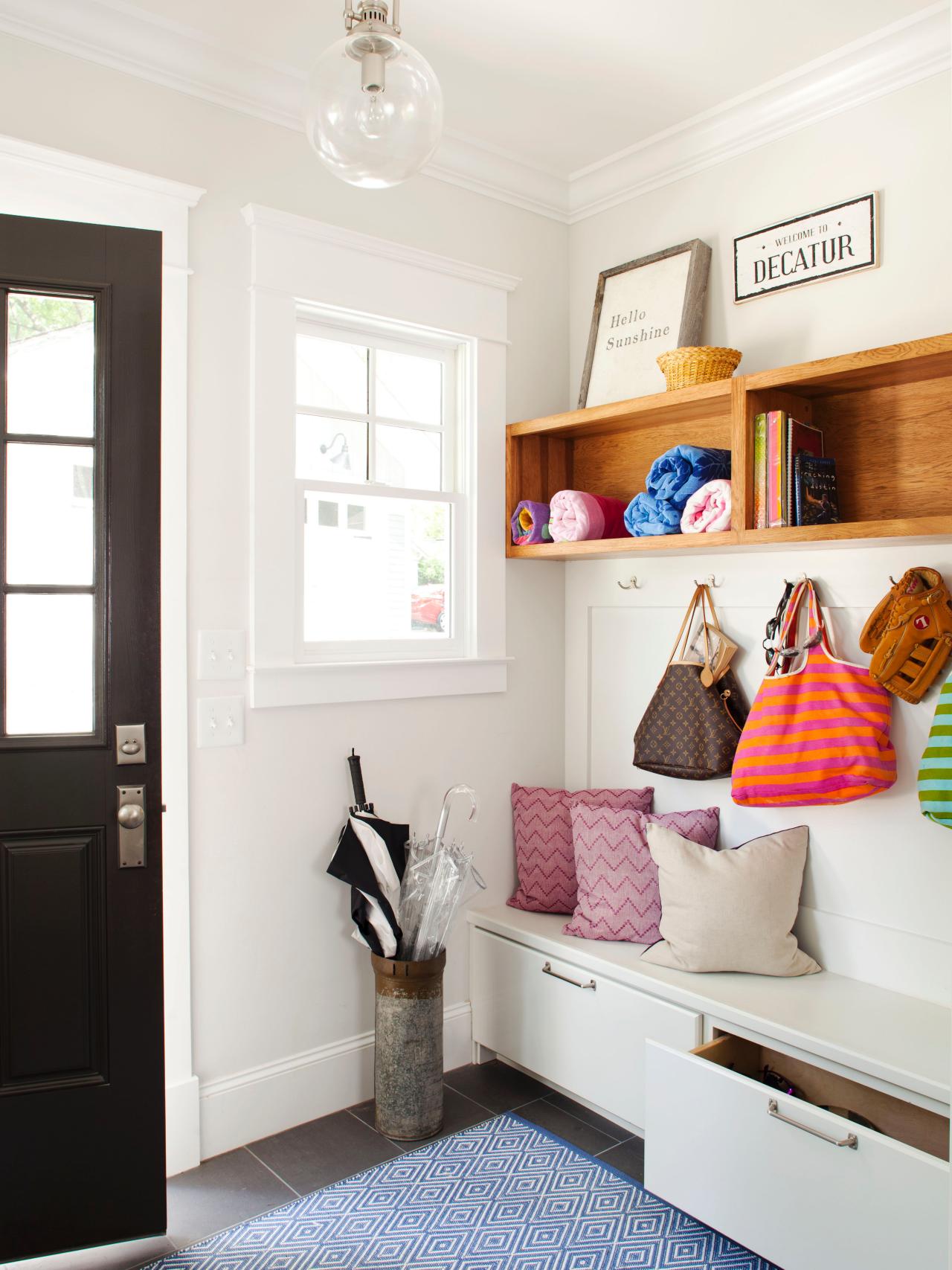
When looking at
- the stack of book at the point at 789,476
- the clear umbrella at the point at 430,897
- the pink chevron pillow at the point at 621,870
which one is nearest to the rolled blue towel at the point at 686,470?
the stack of book at the point at 789,476

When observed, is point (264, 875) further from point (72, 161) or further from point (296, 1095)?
point (72, 161)

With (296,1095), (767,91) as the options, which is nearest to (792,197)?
(767,91)

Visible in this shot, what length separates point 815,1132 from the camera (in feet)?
6.00

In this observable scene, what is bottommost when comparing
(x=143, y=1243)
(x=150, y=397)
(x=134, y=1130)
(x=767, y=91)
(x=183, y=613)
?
(x=143, y=1243)

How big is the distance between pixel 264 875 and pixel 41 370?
1.30 metres

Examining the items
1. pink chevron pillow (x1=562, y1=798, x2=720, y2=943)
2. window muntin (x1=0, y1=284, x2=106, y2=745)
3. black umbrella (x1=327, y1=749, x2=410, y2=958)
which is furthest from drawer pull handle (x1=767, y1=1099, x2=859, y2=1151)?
window muntin (x1=0, y1=284, x2=106, y2=745)

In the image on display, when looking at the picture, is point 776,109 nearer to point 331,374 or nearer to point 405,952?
point 331,374

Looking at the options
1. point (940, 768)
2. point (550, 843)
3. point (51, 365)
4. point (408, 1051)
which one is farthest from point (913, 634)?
point (51, 365)

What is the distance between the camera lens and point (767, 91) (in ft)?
8.10

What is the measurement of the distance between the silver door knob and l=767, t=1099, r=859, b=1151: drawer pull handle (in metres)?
1.38

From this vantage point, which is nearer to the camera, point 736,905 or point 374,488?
point 736,905

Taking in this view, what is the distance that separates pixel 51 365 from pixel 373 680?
3.65 ft

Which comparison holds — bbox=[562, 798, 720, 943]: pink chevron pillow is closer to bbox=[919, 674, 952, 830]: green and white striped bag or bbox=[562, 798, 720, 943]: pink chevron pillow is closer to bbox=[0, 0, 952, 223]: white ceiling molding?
bbox=[919, 674, 952, 830]: green and white striped bag

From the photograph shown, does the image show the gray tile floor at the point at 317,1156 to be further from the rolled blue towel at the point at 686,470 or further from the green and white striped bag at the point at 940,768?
the rolled blue towel at the point at 686,470
